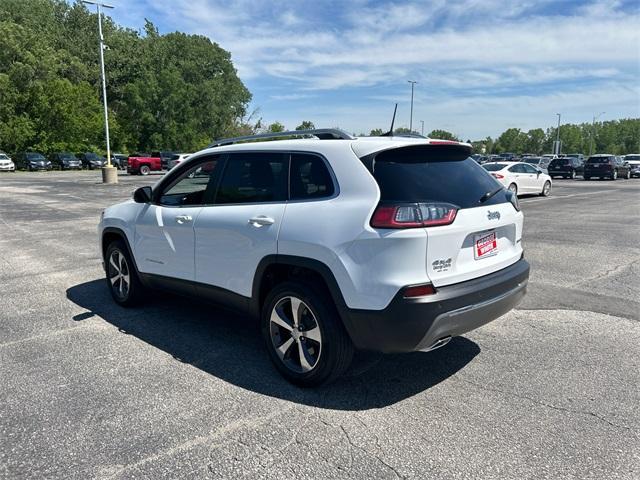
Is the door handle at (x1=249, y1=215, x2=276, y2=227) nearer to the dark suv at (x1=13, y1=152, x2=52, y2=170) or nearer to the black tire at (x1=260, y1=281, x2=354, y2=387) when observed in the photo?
the black tire at (x1=260, y1=281, x2=354, y2=387)

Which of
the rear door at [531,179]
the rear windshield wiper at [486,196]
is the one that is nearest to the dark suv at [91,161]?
the rear door at [531,179]

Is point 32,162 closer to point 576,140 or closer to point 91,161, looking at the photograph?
point 91,161

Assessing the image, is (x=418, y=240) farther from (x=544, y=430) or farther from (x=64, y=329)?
(x=64, y=329)

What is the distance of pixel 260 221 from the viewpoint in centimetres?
359

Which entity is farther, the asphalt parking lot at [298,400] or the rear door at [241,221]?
the rear door at [241,221]

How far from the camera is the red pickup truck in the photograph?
38.4 meters

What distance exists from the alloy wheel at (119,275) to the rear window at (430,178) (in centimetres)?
326

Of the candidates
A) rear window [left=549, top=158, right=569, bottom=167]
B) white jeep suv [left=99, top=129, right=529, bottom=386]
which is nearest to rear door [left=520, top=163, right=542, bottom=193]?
white jeep suv [left=99, top=129, right=529, bottom=386]

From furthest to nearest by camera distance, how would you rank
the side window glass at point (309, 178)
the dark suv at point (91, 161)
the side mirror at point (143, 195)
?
the dark suv at point (91, 161), the side mirror at point (143, 195), the side window glass at point (309, 178)

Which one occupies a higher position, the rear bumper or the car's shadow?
the rear bumper

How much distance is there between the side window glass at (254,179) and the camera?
143 inches

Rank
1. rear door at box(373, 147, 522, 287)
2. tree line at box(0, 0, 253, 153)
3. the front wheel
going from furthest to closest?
tree line at box(0, 0, 253, 153), the front wheel, rear door at box(373, 147, 522, 287)

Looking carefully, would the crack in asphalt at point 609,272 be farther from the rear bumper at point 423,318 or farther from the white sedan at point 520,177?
the white sedan at point 520,177

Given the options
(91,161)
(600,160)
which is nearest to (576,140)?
(600,160)
